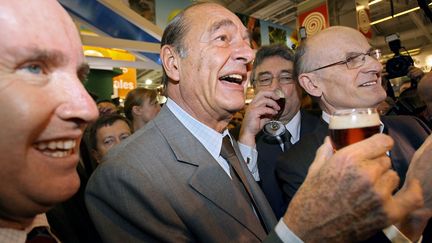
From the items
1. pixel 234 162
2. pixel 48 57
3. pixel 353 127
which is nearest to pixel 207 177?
pixel 234 162

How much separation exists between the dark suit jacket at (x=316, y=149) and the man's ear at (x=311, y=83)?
0.25m

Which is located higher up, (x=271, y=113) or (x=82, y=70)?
(x=82, y=70)

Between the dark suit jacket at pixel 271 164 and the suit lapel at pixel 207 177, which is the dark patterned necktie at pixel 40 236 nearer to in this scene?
the suit lapel at pixel 207 177

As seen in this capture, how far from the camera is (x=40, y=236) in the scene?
0.87 m

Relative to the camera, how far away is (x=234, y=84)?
1.67 meters

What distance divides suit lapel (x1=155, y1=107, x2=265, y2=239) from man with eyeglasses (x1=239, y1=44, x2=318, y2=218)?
793 mm

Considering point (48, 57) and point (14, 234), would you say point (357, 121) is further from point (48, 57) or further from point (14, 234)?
point (14, 234)

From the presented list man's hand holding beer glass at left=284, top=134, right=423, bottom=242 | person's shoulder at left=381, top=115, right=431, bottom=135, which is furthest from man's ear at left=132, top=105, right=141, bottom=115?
man's hand holding beer glass at left=284, top=134, right=423, bottom=242

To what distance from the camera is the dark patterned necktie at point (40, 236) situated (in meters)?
0.84

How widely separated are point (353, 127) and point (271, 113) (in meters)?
1.20

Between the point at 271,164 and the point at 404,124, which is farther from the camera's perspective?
the point at 271,164

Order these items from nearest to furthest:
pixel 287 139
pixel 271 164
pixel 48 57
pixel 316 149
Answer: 1. pixel 48 57
2. pixel 316 149
3. pixel 271 164
4. pixel 287 139

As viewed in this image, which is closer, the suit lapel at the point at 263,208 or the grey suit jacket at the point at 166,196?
the grey suit jacket at the point at 166,196

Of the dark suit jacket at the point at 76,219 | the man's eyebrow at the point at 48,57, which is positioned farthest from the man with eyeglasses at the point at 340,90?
the man's eyebrow at the point at 48,57
